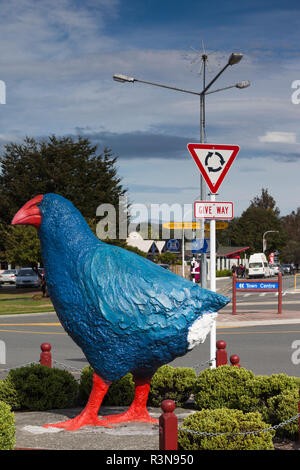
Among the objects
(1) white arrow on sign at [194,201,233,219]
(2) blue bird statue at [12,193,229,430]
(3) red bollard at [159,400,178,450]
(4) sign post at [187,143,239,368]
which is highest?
(4) sign post at [187,143,239,368]

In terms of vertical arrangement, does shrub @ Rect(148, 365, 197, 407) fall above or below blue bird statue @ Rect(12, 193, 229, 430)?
below

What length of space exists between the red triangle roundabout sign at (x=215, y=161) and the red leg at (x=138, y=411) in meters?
2.58

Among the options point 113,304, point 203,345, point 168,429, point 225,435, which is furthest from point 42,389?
point 203,345

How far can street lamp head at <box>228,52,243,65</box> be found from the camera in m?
15.4

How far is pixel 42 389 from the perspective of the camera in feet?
24.1

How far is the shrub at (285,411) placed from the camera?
5992 mm

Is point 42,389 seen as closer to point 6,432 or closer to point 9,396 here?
point 9,396

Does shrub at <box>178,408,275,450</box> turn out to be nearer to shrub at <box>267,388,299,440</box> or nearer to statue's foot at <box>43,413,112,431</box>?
shrub at <box>267,388,299,440</box>

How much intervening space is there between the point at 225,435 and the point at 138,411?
6.21ft

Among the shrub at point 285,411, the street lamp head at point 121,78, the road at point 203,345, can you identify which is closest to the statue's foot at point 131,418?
the shrub at point 285,411

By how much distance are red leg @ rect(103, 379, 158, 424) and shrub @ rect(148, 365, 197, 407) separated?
800 mm

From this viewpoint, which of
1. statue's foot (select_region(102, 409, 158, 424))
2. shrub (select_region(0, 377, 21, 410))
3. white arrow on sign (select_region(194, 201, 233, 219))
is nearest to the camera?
statue's foot (select_region(102, 409, 158, 424))

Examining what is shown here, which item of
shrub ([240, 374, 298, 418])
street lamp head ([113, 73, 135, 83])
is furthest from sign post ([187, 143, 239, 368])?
street lamp head ([113, 73, 135, 83])

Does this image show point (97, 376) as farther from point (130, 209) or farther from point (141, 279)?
point (130, 209)
